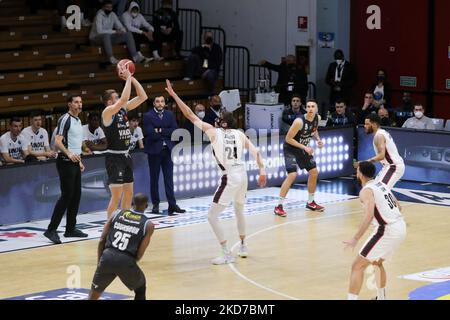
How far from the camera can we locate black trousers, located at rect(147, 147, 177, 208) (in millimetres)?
19391

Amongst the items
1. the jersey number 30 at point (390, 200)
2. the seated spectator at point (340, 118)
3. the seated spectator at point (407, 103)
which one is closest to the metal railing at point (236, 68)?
the seated spectator at point (340, 118)

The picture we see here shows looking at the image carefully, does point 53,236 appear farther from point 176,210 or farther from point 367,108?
point 367,108

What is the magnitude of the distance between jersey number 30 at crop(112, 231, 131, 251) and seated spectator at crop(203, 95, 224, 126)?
32.3 ft

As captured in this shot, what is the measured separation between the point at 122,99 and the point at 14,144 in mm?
4244

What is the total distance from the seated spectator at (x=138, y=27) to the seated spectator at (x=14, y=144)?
6667 mm

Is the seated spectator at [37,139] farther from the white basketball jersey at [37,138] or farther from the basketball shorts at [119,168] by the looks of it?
the basketball shorts at [119,168]

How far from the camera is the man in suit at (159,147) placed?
19.2 m

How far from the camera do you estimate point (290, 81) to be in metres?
25.4

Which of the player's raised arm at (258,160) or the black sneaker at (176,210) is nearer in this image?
the player's raised arm at (258,160)

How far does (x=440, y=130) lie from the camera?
2252cm

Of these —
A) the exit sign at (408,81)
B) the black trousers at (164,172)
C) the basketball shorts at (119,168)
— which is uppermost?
the exit sign at (408,81)

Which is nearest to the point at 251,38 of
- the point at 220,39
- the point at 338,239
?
the point at 220,39

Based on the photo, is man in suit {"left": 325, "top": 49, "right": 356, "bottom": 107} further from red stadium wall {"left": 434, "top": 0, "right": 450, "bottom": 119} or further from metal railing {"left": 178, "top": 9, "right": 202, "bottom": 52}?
metal railing {"left": 178, "top": 9, "right": 202, "bottom": 52}

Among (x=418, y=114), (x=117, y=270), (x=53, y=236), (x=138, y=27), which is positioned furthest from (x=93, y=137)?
(x=117, y=270)
